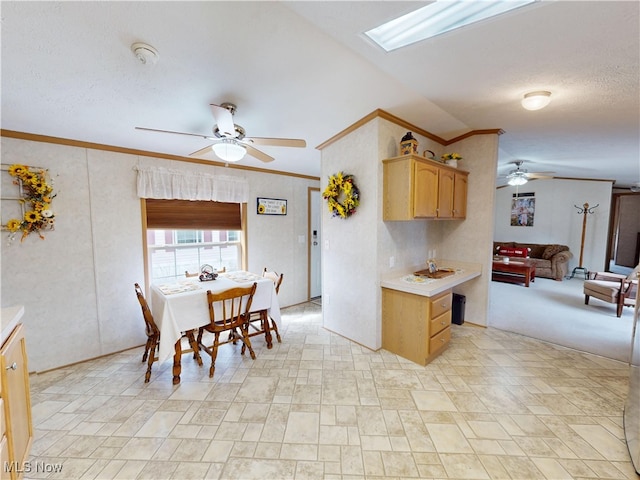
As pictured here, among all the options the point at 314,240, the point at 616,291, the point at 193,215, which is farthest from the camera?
the point at 314,240

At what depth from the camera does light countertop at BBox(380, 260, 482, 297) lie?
2594mm

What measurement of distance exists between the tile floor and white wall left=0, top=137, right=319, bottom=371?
0.28 metres

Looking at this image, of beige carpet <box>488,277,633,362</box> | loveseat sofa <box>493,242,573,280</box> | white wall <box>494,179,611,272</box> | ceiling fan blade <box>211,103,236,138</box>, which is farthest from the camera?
white wall <box>494,179,611,272</box>

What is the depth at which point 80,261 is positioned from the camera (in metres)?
2.76

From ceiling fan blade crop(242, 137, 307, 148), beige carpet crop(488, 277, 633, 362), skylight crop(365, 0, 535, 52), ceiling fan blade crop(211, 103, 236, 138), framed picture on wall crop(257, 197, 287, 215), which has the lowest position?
beige carpet crop(488, 277, 633, 362)

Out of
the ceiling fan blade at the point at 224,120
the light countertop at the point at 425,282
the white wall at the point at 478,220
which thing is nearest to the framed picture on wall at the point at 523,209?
the white wall at the point at 478,220

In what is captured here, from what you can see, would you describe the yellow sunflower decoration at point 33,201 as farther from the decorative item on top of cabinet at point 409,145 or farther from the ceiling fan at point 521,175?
the ceiling fan at point 521,175

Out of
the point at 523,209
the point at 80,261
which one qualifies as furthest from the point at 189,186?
the point at 523,209

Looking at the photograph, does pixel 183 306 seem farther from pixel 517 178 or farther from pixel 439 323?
pixel 517 178

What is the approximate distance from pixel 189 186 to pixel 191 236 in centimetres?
72

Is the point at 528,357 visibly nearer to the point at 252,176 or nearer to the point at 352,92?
the point at 352,92

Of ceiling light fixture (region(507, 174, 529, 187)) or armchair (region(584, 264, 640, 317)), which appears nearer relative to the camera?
armchair (region(584, 264, 640, 317))

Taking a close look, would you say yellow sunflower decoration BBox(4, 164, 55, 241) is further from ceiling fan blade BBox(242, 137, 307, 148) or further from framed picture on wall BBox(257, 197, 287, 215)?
framed picture on wall BBox(257, 197, 287, 215)

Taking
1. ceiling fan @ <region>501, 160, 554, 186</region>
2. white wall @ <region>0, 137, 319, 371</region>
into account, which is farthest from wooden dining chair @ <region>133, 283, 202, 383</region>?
ceiling fan @ <region>501, 160, 554, 186</region>
